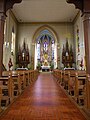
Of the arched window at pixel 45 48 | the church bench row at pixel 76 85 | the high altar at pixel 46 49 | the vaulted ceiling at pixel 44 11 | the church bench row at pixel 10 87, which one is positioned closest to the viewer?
the church bench row at pixel 10 87

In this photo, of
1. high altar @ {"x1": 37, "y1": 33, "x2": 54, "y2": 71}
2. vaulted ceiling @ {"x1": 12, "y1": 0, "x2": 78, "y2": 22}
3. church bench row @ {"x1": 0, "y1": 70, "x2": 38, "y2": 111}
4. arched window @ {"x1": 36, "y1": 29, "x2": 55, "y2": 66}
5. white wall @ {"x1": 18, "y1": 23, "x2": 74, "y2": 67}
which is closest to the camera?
church bench row @ {"x1": 0, "y1": 70, "x2": 38, "y2": 111}

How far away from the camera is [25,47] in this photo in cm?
1897

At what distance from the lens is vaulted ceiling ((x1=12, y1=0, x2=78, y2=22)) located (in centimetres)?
1416

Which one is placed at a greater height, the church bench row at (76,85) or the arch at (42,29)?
the arch at (42,29)

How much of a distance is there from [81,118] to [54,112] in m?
0.62

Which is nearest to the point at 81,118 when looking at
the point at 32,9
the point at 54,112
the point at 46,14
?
the point at 54,112

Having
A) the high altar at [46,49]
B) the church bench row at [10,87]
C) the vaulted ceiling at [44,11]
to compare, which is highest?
the vaulted ceiling at [44,11]

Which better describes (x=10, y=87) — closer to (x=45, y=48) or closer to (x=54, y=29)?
(x=54, y=29)

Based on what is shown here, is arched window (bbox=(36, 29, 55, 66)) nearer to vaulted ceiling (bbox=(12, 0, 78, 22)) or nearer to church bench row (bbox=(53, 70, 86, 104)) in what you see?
vaulted ceiling (bbox=(12, 0, 78, 22))

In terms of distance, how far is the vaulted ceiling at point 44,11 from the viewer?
14.2 metres

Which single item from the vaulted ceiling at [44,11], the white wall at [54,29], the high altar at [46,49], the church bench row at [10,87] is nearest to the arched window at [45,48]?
the high altar at [46,49]

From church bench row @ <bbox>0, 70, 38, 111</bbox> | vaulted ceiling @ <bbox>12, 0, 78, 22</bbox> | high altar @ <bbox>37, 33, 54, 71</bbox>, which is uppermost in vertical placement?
vaulted ceiling @ <bbox>12, 0, 78, 22</bbox>

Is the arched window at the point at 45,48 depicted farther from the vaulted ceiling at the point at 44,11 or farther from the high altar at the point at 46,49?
the vaulted ceiling at the point at 44,11

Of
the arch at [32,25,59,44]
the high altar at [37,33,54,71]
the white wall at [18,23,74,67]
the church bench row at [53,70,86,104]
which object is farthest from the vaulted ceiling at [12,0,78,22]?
the church bench row at [53,70,86,104]
